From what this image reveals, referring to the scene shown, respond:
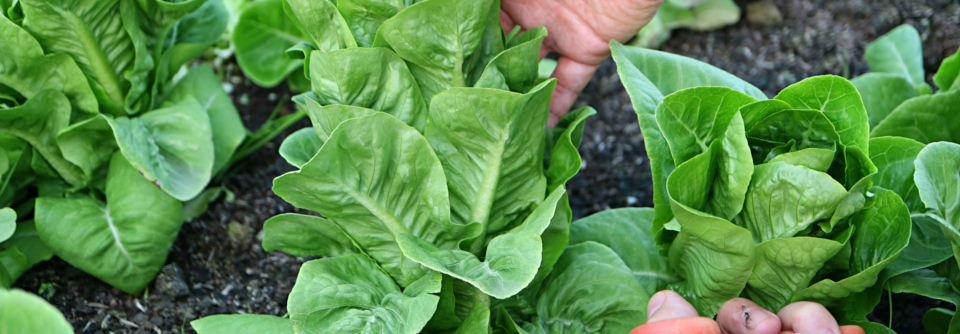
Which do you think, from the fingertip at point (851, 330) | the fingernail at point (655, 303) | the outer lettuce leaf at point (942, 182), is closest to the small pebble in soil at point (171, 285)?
the fingernail at point (655, 303)

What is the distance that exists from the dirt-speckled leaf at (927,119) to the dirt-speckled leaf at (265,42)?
201 cm

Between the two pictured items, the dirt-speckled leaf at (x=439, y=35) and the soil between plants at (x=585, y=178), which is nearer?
the dirt-speckled leaf at (x=439, y=35)

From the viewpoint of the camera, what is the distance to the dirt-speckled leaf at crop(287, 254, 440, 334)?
4.73 ft

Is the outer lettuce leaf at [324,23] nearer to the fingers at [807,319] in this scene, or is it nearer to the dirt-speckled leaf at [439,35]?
the dirt-speckled leaf at [439,35]

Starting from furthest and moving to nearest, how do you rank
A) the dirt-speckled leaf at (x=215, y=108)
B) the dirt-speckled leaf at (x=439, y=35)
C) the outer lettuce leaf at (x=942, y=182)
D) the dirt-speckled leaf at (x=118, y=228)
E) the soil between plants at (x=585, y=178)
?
1. the dirt-speckled leaf at (x=215, y=108)
2. the soil between plants at (x=585, y=178)
3. the dirt-speckled leaf at (x=118, y=228)
4. the dirt-speckled leaf at (x=439, y=35)
5. the outer lettuce leaf at (x=942, y=182)

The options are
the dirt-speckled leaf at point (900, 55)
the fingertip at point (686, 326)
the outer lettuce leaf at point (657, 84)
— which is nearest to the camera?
the fingertip at point (686, 326)

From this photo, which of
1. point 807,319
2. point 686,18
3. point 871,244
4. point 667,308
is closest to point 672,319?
point 667,308

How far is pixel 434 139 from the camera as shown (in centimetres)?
162

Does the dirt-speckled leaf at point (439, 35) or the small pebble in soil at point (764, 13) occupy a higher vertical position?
the dirt-speckled leaf at point (439, 35)

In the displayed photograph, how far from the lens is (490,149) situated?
5.20ft

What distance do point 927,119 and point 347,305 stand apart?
1.67 metres

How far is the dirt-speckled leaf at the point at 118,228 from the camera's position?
6.40ft

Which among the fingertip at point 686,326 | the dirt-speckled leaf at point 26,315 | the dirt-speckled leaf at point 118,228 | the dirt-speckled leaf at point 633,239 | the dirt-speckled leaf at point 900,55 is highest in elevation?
the dirt-speckled leaf at point 26,315

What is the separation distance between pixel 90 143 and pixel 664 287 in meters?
1.72
